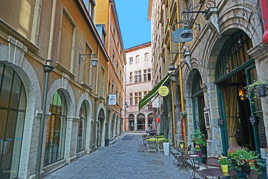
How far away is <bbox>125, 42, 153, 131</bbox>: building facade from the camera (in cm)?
3272

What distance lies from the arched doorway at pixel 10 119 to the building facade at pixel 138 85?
27.9 m

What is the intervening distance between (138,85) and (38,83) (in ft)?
95.0

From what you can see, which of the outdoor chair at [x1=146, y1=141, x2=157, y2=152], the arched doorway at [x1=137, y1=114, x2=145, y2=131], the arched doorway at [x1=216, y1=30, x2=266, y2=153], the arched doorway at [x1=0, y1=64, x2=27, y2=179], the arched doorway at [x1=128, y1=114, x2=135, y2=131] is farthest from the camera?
the arched doorway at [x1=128, y1=114, x2=135, y2=131]

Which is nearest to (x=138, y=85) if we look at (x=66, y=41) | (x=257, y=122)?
(x=66, y=41)

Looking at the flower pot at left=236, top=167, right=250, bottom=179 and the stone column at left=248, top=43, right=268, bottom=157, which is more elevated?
the stone column at left=248, top=43, right=268, bottom=157

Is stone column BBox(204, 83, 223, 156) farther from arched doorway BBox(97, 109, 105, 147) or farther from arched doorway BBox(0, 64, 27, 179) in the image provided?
arched doorway BBox(97, 109, 105, 147)

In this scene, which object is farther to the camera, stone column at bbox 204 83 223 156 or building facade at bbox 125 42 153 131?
building facade at bbox 125 42 153 131

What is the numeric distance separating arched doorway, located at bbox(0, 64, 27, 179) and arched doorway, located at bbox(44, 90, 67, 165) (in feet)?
4.63

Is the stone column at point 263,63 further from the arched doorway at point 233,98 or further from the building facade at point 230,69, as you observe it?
the arched doorway at point 233,98

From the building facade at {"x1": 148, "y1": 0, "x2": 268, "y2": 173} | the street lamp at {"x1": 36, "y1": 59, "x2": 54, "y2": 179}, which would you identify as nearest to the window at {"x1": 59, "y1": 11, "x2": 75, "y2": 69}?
the street lamp at {"x1": 36, "y1": 59, "x2": 54, "y2": 179}

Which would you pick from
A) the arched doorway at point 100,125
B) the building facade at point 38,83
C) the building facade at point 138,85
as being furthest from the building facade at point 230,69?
the building facade at point 138,85

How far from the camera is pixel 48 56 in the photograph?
565 cm

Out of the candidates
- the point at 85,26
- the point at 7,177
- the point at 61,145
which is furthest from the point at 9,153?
the point at 85,26

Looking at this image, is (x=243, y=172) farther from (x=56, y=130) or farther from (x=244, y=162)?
(x=56, y=130)
